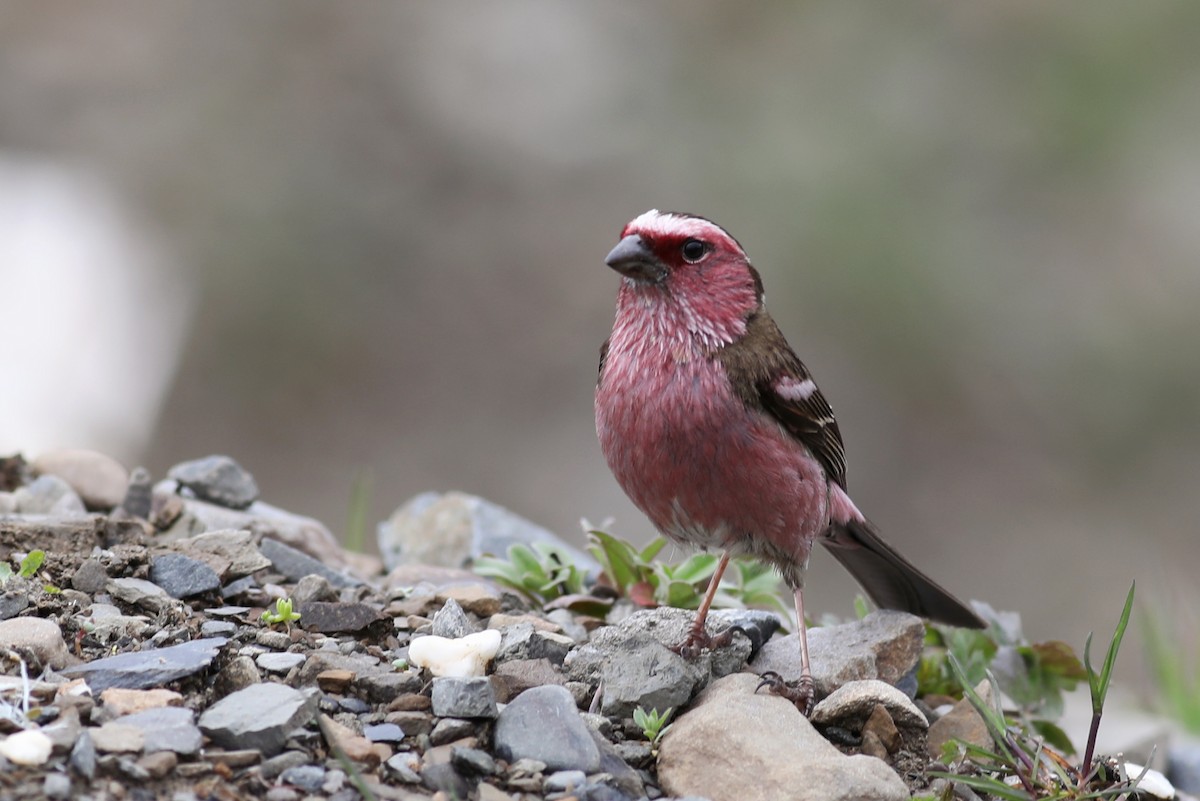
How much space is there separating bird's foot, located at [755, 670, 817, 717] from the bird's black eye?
1.38 meters

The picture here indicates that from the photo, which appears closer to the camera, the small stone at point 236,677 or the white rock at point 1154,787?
the small stone at point 236,677

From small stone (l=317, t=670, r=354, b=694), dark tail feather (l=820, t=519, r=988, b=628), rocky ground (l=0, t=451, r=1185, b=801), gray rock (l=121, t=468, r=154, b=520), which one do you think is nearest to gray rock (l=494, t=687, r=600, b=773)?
rocky ground (l=0, t=451, r=1185, b=801)

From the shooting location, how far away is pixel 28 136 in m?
11.0

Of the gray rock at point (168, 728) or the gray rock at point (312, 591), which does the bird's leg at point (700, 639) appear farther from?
the gray rock at point (168, 728)

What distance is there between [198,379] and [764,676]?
6.68m

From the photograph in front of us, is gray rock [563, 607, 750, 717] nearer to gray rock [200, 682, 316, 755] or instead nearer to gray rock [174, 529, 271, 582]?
gray rock [200, 682, 316, 755]

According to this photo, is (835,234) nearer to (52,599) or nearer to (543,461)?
(543,461)

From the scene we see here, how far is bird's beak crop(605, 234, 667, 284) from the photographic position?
171 inches

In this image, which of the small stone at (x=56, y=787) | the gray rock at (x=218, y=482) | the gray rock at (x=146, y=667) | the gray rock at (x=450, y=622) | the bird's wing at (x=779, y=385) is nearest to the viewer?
the small stone at (x=56, y=787)

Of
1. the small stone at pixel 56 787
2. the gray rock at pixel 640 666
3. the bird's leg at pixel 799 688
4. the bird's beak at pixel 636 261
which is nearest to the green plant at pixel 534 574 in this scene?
the gray rock at pixel 640 666

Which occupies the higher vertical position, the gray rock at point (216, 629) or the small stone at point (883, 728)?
the gray rock at point (216, 629)

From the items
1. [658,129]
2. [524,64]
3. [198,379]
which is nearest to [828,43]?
[658,129]

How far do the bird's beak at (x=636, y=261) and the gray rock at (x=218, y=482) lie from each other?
1868mm

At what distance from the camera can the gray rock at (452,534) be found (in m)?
5.55
